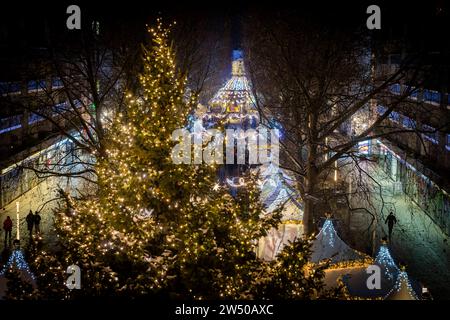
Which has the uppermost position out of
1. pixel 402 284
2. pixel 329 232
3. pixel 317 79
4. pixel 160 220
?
pixel 317 79

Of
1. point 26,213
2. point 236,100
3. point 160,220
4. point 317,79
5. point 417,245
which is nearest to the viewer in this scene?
point 160,220

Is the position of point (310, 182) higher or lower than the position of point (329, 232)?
higher

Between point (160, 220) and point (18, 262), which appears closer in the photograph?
point (160, 220)

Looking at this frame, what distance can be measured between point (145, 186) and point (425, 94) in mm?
16780

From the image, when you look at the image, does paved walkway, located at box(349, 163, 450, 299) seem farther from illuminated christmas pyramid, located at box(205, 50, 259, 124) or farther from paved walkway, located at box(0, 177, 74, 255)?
paved walkway, located at box(0, 177, 74, 255)

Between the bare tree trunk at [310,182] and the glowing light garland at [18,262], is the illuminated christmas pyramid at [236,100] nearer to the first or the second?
the bare tree trunk at [310,182]

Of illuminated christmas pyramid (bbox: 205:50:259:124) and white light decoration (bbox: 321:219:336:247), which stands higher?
illuminated christmas pyramid (bbox: 205:50:259:124)

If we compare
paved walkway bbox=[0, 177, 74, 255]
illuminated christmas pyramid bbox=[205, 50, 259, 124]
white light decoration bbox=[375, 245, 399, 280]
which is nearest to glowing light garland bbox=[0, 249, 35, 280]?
paved walkway bbox=[0, 177, 74, 255]

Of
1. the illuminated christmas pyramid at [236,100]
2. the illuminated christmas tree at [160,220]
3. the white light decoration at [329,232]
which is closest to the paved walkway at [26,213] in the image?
the white light decoration at [329,232]

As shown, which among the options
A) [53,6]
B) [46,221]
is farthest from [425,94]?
[46,221]

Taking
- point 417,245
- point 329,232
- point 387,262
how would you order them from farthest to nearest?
point 417,245 → point 329,232 → point 387,262

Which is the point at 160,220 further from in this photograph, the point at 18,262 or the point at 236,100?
the point at 236,100

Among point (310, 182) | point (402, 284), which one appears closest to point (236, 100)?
point (310, 182)

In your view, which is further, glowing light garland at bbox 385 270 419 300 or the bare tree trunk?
the bare tree trunk
